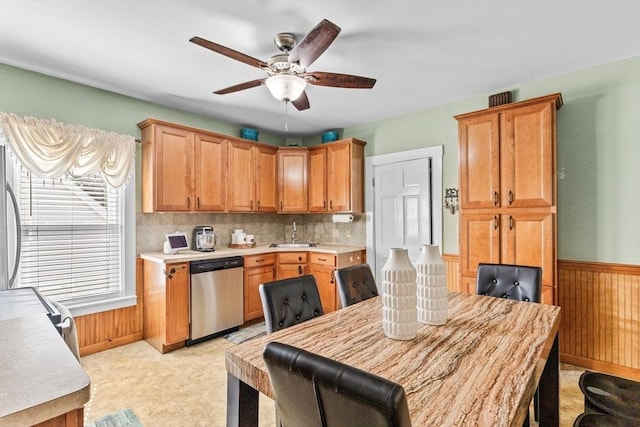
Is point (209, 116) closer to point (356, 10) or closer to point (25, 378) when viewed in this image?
point (356, 10)

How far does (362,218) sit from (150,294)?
2.64 meters

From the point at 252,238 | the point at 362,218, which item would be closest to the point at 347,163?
the point at 362,218

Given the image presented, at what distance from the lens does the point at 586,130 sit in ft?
8.96

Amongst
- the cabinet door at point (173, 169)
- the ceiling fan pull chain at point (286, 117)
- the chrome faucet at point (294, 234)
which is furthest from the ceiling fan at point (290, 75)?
the chrome faucet at point (294, 234)

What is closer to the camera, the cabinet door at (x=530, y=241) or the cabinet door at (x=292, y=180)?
the cabinet door at (x=530, y=241)

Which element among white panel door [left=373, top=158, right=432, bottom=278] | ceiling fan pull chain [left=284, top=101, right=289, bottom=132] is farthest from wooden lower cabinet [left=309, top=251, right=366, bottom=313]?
ceiling fan pull chain [left=284, top=101, right=289, bottom=132]

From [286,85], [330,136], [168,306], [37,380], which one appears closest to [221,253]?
[168,306]

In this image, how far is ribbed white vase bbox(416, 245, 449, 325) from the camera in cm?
154

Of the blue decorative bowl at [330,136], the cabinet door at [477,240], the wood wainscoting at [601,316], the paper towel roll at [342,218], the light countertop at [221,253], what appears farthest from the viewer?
the blue decorative bowl at [330,136]

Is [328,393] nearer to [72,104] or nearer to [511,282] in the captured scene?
[511,282]

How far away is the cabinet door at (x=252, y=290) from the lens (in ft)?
12.2

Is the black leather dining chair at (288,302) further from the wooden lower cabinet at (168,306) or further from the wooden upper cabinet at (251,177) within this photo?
the wooden upper cabinet at (251,177)

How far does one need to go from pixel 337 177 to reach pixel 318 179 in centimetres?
31

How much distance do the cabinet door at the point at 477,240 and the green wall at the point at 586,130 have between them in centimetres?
59
